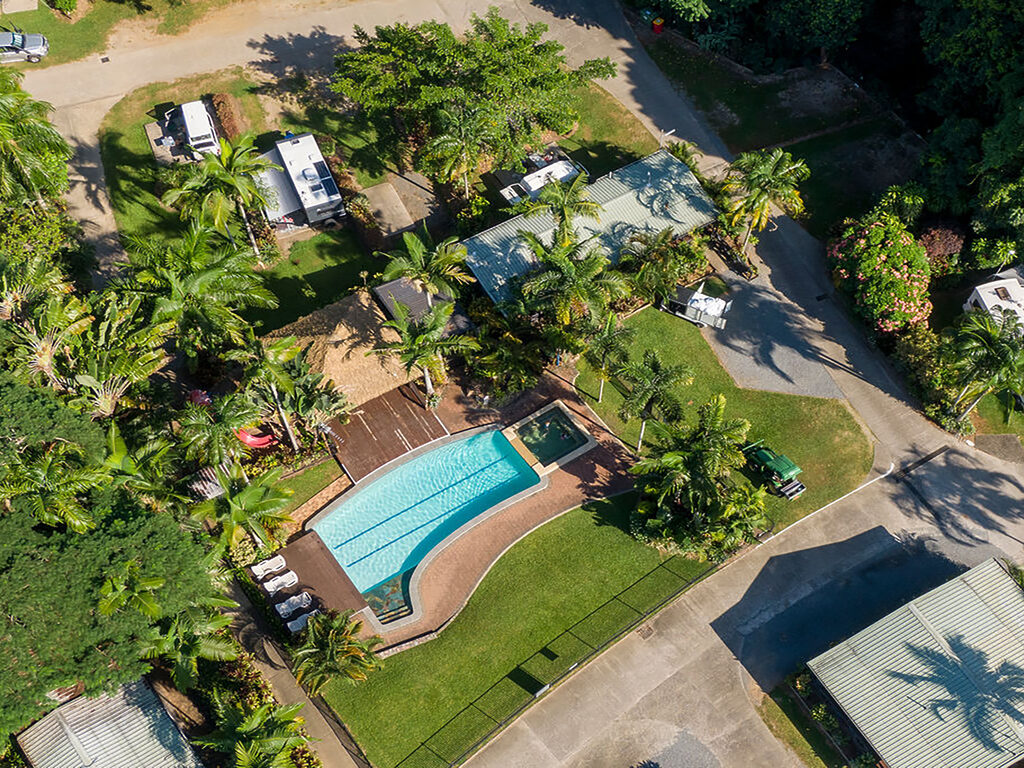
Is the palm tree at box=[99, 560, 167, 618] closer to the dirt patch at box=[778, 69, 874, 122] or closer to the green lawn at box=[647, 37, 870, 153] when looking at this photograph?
the green lawn at box=[647, 37, 870, 153]

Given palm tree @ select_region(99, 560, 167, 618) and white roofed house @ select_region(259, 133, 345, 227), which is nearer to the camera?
palm tree @ select_region(99, 560, 167, 618)

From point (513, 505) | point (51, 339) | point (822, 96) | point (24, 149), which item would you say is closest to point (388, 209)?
point (24, 149)

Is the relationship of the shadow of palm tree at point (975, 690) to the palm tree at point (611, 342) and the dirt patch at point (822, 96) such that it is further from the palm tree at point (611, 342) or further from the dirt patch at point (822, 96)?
the dirt patch at point (822, 96)

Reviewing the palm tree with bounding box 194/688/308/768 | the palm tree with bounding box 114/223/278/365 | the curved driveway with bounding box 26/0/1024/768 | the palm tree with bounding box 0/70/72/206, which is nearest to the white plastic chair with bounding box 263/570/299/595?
the palm tree with bounding box 194/688/308/768

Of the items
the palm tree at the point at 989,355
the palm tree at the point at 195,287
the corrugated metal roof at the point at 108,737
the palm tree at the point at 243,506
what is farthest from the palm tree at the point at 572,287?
the corrugated metal roof at the point at 108,737

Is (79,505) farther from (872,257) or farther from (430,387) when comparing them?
(872,257)

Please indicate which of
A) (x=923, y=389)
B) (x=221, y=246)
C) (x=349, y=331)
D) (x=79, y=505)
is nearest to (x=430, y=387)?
(x=349, y=331)
